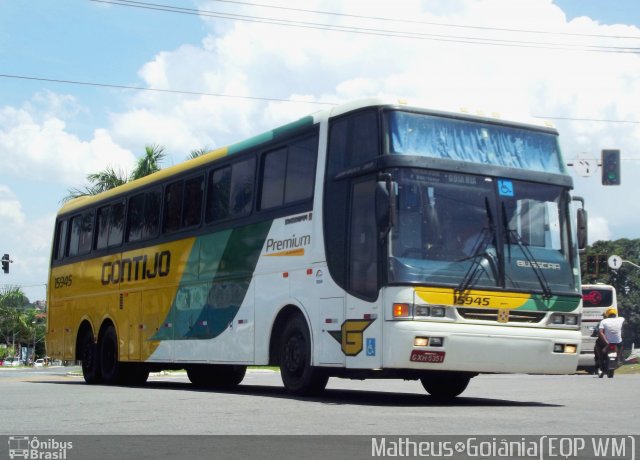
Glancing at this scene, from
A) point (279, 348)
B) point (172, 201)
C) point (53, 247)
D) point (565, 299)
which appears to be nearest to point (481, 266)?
point (565, 299)

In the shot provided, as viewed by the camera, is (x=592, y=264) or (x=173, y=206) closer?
(x=173, y=206)

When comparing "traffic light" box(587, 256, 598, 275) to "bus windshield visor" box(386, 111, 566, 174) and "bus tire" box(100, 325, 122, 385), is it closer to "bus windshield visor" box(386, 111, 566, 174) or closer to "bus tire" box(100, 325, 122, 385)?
"bus tire" box(100, 325, 122, 385)

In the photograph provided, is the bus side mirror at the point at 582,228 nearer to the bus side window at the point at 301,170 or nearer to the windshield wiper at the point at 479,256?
the windshield wiper at the point at 479,256

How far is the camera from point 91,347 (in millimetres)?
22703

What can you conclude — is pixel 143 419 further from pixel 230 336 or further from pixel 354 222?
pixel 230 336

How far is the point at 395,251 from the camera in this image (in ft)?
42.5

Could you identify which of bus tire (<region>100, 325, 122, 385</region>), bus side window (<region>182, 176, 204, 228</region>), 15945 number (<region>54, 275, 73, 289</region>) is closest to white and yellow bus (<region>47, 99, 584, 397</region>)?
bus side window (<region>182, 176, 204, 228</region>)

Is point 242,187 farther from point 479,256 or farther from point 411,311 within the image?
point 411,311

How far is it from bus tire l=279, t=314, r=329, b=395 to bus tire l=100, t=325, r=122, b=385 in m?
7.18

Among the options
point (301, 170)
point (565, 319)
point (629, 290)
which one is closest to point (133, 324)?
point (301, 170)

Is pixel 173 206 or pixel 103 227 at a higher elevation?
pixel 103 227

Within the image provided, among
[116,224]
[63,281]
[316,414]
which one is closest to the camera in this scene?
[316,414]
